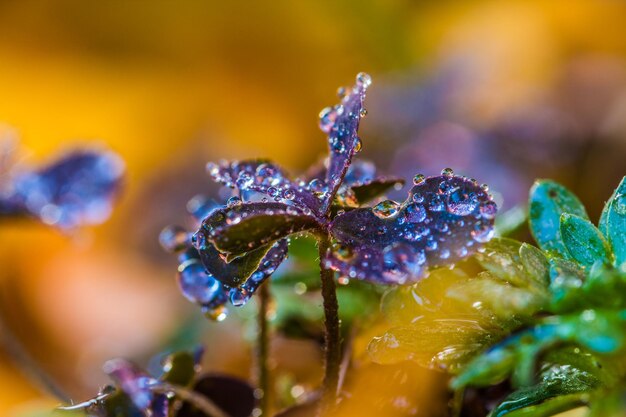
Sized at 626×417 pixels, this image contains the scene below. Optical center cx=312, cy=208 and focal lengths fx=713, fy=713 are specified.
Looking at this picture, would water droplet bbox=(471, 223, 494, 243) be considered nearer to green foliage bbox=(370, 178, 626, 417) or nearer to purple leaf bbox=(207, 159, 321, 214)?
green foliage bbox=(370, 178, 626, 417)

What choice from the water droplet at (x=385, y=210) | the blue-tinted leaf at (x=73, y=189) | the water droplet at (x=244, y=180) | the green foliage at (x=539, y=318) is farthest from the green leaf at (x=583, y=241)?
the blue-tinted leaf at (x=73, y=189)

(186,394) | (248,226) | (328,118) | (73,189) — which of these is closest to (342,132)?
(328,118)

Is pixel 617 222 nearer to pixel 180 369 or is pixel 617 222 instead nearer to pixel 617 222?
pixel 617 222

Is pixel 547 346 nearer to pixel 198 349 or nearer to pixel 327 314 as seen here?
pixel 327 314

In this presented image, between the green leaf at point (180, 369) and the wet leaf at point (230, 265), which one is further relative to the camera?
the green leaf at point (180, 369)

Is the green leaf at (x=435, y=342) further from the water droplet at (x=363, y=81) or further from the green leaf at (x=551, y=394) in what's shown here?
the water droplet at (x=363, y=81)
